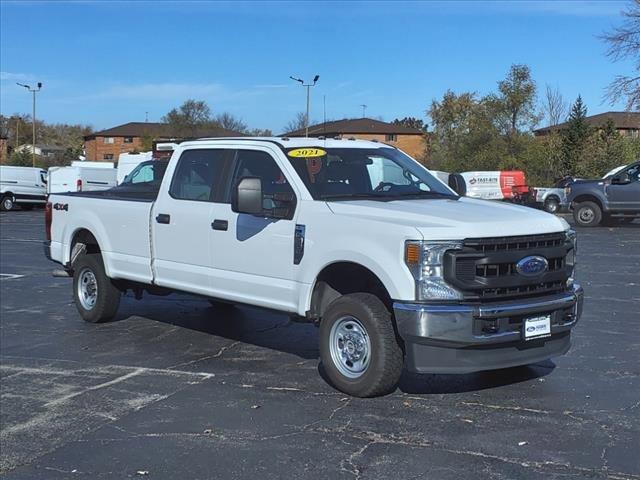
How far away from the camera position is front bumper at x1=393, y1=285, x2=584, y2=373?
5141 mm

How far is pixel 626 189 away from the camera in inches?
898

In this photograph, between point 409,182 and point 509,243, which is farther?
point 409,182

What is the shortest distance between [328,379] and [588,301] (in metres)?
5.17

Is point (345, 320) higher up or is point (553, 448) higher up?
point (345, 320)

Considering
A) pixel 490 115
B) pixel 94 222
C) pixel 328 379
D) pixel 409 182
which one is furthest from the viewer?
pixel 490 115

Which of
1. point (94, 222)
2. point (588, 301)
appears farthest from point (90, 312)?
point (588, 301)

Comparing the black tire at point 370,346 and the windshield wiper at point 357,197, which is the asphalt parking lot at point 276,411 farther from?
the windshield wiper at point 357,197

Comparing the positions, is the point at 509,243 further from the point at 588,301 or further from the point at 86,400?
the point at 588,301

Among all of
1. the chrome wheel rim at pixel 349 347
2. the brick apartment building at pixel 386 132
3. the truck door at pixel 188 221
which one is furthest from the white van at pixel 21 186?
the brick apartment building at pixel 386 132

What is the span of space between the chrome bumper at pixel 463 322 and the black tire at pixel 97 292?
14.6 feet

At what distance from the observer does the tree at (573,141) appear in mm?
45406

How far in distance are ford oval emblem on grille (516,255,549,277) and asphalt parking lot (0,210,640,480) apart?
998mm

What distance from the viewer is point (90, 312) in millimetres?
8859

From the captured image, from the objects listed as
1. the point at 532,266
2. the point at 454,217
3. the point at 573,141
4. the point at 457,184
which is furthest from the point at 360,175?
the point at 573,141
